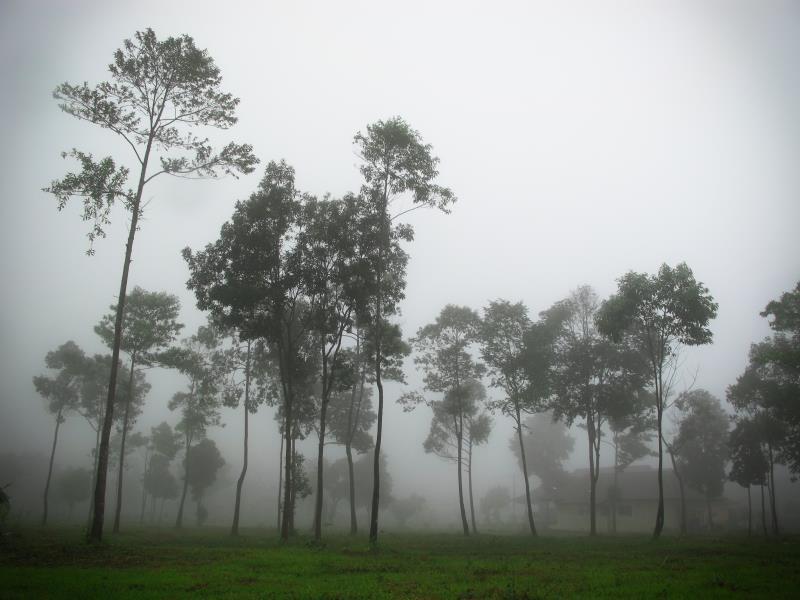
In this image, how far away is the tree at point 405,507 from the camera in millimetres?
87125

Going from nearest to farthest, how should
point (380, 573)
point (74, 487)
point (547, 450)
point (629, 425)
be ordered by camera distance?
point (380, 573), point (629, 425), point (74, 487), point (547, 450)

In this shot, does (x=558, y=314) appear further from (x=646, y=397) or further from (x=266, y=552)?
(x=266, y=552)

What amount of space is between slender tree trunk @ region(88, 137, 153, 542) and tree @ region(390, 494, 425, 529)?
7081 centimetres

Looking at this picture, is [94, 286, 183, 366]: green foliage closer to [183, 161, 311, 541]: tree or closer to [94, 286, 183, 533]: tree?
[94, 286, 183, 533]: tree

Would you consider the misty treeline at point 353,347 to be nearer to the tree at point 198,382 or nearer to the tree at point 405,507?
the tree at point 198,382

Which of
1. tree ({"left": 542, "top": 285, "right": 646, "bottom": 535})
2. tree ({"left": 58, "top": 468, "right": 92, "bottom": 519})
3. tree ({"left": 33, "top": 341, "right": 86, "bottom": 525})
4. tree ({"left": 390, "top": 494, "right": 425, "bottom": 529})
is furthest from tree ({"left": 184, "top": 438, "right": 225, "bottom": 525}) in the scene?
tree ({"left": 542, "top": 285, "right": 646, "bottom": 535})

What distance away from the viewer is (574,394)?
39.0m

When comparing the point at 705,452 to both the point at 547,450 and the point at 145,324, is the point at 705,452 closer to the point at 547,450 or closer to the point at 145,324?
the point at 547,450

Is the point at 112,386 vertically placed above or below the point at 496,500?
above

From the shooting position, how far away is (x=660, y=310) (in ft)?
107

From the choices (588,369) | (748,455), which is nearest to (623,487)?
(748,455)

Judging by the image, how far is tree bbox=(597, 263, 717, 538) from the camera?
3094 centimetres

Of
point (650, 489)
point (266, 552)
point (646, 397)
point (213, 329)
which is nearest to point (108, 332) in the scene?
point (213, 329)

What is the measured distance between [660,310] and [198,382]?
42.2 metres
